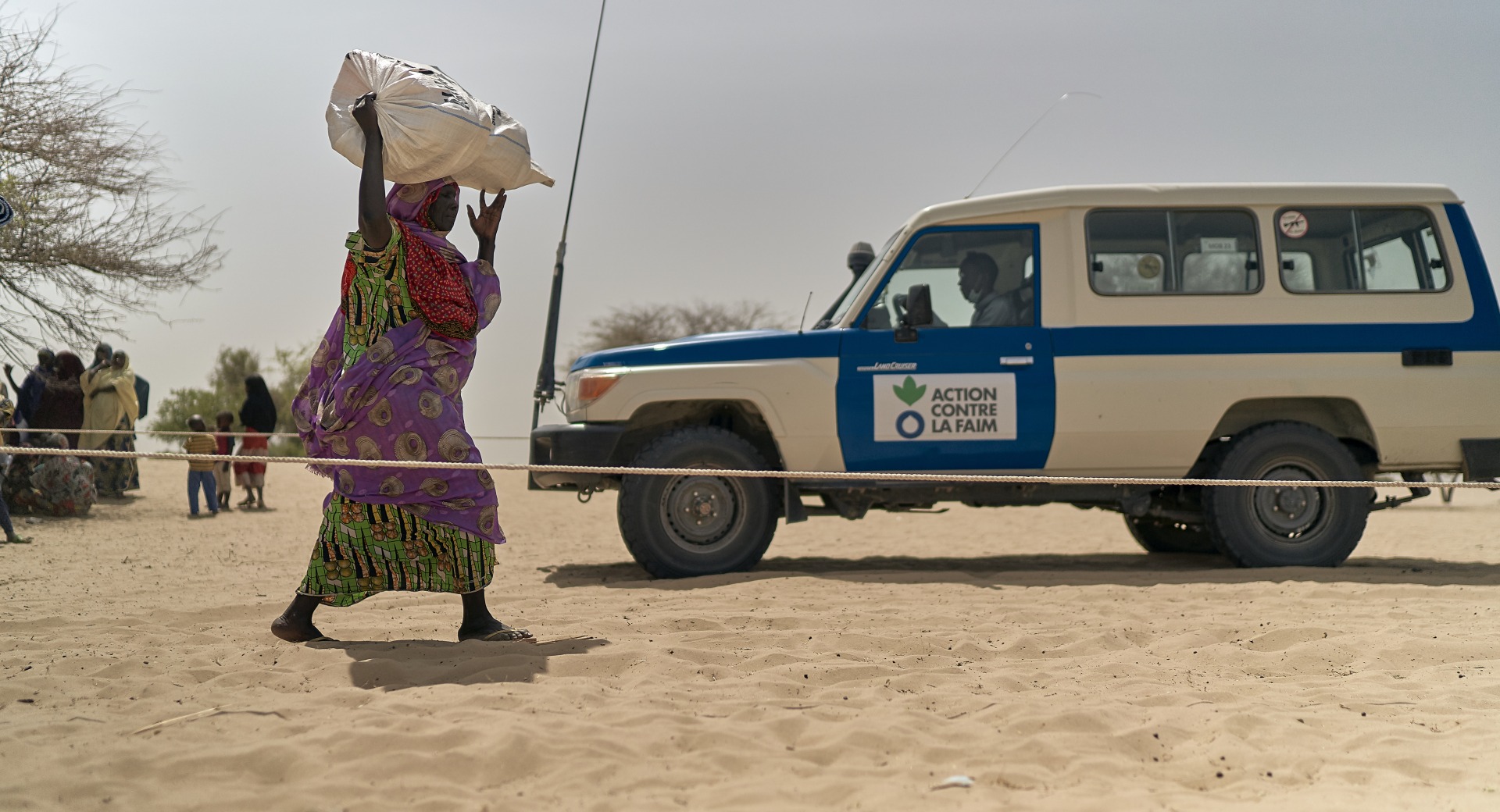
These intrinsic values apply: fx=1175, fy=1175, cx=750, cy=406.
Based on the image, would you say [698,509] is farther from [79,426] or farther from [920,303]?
[79,426]

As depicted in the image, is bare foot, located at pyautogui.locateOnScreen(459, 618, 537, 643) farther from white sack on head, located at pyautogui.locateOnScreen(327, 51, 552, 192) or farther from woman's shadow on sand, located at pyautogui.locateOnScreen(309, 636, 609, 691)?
white sack on head, located at pyautogui.locateOnScreen(327, 51, 552, 192)

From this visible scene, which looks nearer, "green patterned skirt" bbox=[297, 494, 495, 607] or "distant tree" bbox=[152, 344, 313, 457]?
"green patterned skirt" bbox=[297, 494, 495, 607]

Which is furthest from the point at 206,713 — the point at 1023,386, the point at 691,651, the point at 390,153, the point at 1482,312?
the point at 1482,312

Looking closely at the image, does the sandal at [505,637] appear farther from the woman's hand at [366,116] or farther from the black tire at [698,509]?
the black tire at [698,509]

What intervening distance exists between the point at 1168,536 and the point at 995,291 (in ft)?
9.62

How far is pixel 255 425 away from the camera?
46.3ft

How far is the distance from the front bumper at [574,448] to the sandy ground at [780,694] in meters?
0.64

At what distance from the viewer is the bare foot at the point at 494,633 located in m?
4.89

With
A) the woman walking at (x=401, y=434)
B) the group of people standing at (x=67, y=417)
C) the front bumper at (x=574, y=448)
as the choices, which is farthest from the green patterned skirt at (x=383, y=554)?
the group of people standing at (x=67, y=417)

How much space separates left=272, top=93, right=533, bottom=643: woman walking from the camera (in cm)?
469

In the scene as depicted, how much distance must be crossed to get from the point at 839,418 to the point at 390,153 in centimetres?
345

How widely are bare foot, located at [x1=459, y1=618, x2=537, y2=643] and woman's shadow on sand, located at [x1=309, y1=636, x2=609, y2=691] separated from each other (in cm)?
4

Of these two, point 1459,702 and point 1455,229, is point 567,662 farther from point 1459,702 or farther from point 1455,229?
point 1455,229

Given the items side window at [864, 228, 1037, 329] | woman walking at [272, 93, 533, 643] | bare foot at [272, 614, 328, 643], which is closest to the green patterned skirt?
woman walking at [272, 93, 533, 643]
